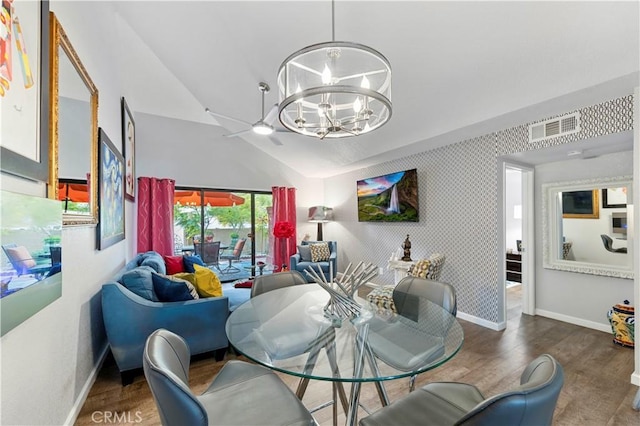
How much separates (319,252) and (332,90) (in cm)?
427

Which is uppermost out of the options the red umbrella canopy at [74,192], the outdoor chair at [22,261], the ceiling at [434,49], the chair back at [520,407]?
the ceiling at [434,49]

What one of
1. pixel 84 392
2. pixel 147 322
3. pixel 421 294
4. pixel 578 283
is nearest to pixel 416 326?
pixel 421 294

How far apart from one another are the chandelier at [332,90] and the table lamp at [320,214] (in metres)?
3.52

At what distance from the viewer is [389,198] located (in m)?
4.66

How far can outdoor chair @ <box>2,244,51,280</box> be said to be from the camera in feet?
3.16

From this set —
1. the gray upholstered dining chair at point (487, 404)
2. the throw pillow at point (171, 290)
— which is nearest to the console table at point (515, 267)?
the gray upholstered dining chair at point (487, 404)

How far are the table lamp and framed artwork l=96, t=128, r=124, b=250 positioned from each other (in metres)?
3.62

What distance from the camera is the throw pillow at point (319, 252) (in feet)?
17.5

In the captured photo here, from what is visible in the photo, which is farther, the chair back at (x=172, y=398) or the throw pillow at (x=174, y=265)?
the throw pillow at (x=174, y=265)

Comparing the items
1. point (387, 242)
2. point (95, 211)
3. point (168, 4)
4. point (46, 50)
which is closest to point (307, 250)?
point (387, 242)

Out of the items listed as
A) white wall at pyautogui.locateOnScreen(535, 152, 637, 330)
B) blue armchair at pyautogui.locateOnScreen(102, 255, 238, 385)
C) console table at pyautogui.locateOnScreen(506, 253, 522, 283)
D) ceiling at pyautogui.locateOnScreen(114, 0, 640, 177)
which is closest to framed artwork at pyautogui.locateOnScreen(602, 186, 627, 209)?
white wall at pyautogui.locateOnScreen(535, 152, 637, 330)

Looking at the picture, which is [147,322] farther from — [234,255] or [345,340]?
[234,255]

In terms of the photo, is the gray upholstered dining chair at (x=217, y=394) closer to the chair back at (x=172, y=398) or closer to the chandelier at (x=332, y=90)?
the chair back at (x=172, y=398)

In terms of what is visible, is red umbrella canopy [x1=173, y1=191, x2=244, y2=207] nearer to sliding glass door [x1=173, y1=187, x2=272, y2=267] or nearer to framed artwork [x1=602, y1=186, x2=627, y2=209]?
sliding glass door [x1=173, y1=187, x2=272, y2=267]
